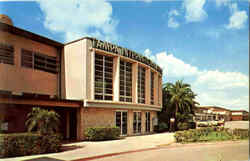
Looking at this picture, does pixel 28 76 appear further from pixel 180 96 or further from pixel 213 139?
pixel 180 96

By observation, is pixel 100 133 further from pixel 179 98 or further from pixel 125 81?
pixel 179 98

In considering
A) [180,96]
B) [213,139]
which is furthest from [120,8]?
[180,96]

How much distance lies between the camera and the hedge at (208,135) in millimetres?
15312

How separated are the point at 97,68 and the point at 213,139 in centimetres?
1035

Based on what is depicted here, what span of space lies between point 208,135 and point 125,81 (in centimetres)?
834

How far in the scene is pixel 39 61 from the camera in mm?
15977

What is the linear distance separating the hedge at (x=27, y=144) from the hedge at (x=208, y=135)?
8.64 m

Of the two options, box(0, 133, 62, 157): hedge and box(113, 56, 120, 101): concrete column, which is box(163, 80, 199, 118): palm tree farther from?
box(0, 133, 62, 157): hedge

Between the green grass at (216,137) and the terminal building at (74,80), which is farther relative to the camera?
the green grass at (216,137)

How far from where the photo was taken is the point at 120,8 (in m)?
9.15

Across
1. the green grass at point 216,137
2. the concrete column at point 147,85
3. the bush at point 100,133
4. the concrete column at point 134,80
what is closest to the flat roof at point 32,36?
the concrete column at point 134,80

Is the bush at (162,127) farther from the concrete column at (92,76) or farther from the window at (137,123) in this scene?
the concrete column at (92,76)

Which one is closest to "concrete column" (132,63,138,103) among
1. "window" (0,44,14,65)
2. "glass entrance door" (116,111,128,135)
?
"glass entrance door" (116,111,128,135)

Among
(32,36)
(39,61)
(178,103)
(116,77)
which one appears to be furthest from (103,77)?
(178,103)
